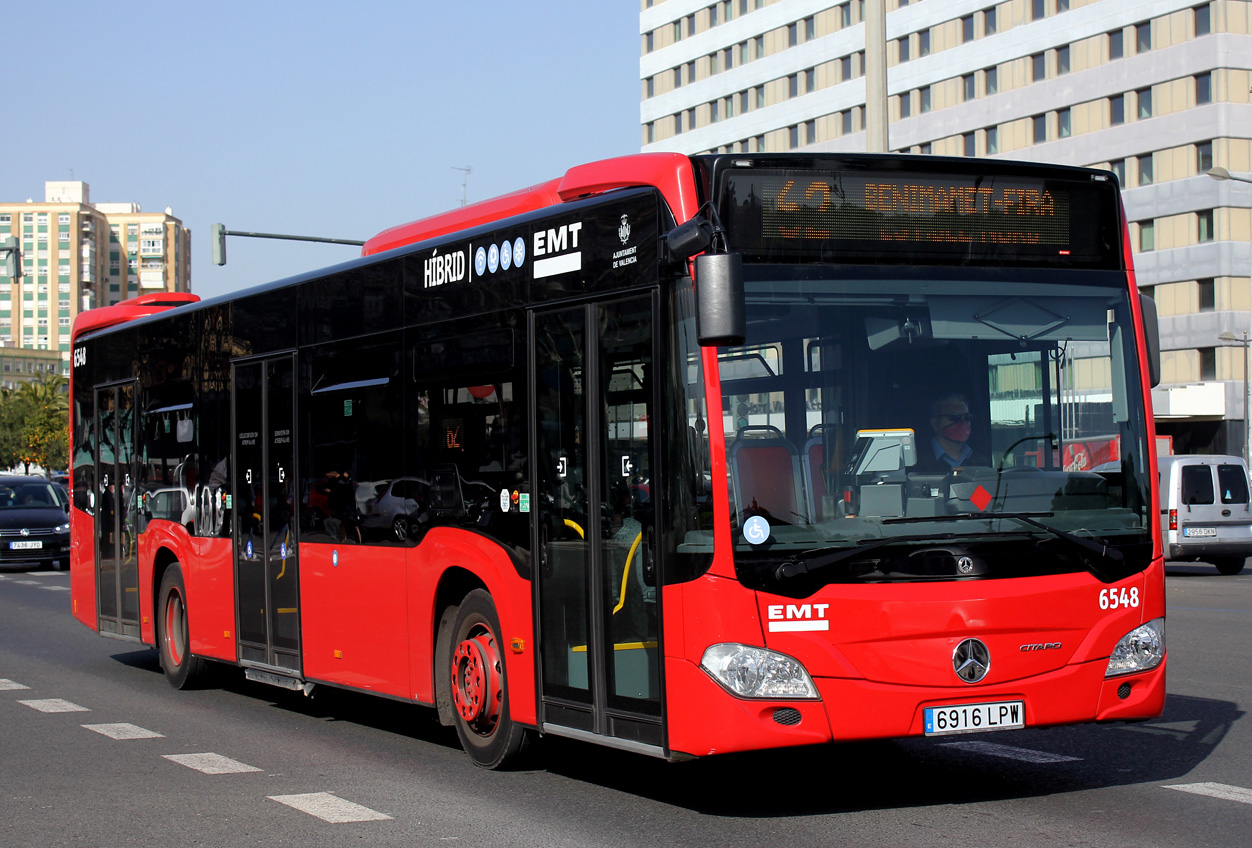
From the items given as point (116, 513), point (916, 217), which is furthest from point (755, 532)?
point (116, 513)

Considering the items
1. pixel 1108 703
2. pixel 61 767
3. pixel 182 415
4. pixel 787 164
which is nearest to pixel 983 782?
pixel 1108 703

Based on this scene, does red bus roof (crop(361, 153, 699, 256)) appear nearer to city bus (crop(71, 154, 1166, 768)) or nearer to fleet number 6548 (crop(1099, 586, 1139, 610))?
city bus (crop(71, 154, 1166, 768))

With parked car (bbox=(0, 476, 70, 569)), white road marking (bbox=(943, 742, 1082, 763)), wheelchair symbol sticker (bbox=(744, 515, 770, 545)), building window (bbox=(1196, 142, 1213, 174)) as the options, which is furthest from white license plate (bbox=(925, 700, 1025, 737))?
building window (bbox=(1196, 142, 1213, 174))

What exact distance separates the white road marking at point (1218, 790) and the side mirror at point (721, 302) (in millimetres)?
3234

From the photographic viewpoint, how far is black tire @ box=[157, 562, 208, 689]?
13.1m

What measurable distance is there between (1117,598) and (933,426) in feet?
3.99

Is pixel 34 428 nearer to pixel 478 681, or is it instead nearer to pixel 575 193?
pixel 478 681

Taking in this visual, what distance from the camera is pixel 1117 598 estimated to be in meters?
7.18

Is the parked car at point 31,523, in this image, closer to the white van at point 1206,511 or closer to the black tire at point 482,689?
the white van at point 1206,511

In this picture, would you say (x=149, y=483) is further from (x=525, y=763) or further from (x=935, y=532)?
(x=935, y=532)

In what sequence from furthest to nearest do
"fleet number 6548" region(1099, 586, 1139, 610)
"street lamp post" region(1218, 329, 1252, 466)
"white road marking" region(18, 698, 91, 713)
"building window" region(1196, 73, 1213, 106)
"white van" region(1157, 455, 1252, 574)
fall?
"building window" region(1196, 73, 1213, 106) < "street lamp post" region(1218, 329, 1252, 466) < "white van" region(1157, 455, 1252, 574) < "white road marking" region(18, 698, 91, 713) < "fleet number 6548" region(1099, 586, 1139, 610)

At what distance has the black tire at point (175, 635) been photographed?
42.9 ft

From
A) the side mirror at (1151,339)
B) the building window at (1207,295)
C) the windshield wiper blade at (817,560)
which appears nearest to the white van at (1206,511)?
the side mirror at (1151,339)

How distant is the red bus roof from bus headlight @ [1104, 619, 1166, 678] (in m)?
2.80
